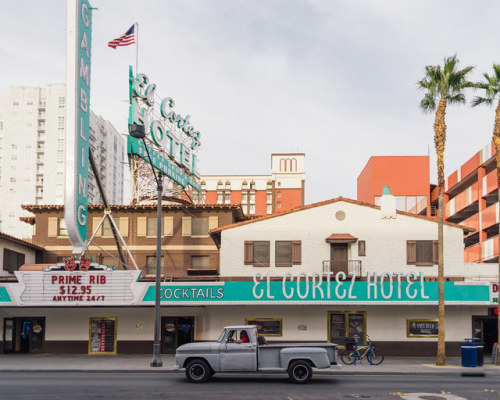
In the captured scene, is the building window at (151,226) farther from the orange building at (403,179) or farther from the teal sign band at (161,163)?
the orange building at (403,179)

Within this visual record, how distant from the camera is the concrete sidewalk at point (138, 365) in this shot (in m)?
25.7

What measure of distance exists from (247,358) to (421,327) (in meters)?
16.3

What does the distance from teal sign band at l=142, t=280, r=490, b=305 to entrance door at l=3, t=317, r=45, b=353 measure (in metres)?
7.89

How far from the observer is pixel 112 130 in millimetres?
147750

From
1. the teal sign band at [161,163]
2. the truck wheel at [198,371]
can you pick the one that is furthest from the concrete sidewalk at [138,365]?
the teal sign band at [161,163]

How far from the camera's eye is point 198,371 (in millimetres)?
21156

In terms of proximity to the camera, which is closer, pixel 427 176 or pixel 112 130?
pixel 427 176

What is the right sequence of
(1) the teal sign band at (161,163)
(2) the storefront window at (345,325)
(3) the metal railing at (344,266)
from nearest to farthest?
(2) the storefront window at (345,325), (3) the metal railing at (344,266), (1) the teal sign band at (161,163)

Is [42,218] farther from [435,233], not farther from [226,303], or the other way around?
[435,233]

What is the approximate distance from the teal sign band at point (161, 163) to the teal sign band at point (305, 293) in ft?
31.2

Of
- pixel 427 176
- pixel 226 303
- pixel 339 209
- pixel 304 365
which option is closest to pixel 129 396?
pixel 304 365

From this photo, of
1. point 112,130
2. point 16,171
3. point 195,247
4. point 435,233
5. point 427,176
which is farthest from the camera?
point 112,130

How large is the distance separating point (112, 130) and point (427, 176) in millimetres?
93167

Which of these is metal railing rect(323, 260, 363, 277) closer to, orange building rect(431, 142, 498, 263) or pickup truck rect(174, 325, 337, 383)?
pickup truck rect(174, 325, 337, 383)
